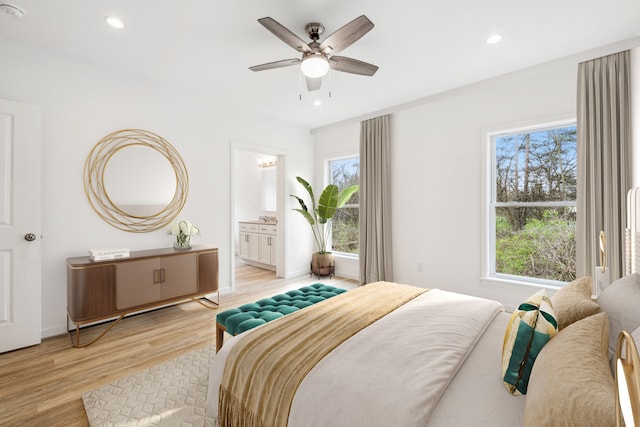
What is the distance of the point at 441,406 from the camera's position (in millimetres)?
1018

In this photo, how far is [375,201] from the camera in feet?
14.2

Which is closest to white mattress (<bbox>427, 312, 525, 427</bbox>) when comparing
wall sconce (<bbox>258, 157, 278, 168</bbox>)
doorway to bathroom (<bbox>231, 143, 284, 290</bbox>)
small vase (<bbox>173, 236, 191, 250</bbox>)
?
small vase (<bbox>173, 236, 191, 250</bbox>)

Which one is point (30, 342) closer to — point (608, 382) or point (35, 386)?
point (35, 386)

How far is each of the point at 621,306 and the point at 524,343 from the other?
1.55 ft

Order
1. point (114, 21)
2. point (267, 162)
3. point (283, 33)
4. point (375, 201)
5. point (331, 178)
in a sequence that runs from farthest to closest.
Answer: point (267, 162)
point (331, 178)
point (375, 201)
point (114, 21)
point (283, 33)

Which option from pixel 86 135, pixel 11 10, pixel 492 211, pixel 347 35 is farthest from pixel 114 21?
pixel 492 211

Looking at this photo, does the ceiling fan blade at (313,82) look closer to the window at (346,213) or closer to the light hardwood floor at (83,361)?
the window at (346,213)

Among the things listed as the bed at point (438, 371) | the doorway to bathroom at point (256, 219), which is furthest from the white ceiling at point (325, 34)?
the bed at point (438, 371)

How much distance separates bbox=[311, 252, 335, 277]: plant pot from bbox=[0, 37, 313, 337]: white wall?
5.17ft

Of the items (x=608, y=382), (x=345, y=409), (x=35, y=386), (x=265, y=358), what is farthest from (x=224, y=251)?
(x=608, y=382)

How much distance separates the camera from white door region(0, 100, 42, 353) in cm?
240

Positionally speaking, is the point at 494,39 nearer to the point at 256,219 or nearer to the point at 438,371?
the point at 438,371

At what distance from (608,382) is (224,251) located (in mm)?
3883

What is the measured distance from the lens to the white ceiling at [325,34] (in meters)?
2.13
